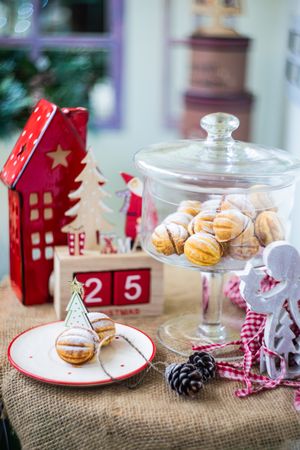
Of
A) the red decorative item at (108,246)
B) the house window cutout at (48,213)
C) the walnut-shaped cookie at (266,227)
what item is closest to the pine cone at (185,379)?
the walnut-shaped cookie at (266,227)

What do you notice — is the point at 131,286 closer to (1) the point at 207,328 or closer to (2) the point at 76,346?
(1) the point at 207,328

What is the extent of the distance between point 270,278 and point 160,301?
0.30m

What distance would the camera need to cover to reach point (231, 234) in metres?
1.13

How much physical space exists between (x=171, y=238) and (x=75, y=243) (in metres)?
0.25

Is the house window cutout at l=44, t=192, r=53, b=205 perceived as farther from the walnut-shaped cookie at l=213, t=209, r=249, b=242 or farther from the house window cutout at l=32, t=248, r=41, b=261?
the walnut-shaped cookie at l=213, t=209, r=249, b=242

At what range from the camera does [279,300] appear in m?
1.10

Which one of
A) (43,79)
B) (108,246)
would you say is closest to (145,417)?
(108,246)

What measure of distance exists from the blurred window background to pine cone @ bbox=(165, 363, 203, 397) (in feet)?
6.59

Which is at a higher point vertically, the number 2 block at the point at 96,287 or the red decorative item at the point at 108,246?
the red decorative item at the point at 108,246

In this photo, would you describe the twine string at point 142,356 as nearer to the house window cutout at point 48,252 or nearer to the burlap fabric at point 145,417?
the burlap fabric at point 145,417

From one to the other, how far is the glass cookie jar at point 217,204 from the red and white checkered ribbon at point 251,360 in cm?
5

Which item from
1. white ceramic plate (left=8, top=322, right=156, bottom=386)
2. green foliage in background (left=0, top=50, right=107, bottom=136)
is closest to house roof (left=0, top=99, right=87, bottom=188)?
white ceramic plate (left=8, top=322, right=156, bottom=386)

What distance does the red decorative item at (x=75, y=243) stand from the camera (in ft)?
4.42

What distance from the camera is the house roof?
4.39ft
